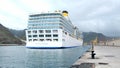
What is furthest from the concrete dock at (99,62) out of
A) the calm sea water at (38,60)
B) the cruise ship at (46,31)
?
the cruise ship at (46,31)

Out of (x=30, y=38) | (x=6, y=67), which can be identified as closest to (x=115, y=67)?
(x=6, y=67)

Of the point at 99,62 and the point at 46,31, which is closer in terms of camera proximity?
the point at 99,62

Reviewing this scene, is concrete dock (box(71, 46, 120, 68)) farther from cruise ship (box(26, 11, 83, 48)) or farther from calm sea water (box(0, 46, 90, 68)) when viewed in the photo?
cruise ship (box(26, 11, 83, 48))

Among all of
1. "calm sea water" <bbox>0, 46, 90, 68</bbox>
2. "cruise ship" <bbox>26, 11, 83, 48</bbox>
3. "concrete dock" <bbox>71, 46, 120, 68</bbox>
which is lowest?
"calm sea water" <bbox>0, 46, 90, 68</bbox>

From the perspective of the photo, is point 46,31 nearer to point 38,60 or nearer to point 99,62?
point 38,60

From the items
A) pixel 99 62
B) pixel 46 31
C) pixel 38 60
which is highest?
pixel 46 31

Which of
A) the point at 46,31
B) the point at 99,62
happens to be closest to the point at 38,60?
the point at 99,62

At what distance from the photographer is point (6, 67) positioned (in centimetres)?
3316

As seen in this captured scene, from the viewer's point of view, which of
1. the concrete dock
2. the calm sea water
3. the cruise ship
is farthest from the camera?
the cruise ship

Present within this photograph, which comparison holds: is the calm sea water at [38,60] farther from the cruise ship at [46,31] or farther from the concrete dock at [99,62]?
the cruise ship at [46,31]

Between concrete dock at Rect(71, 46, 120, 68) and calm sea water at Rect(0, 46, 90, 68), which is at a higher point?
concrete dock at Rect(71, 46, 120, 68)

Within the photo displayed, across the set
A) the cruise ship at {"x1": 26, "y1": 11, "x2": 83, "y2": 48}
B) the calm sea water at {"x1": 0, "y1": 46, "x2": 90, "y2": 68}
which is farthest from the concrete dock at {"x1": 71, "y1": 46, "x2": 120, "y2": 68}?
the cruise ship at {"x1": 26, "y1": 11, "x2": 83, "y2": 48}

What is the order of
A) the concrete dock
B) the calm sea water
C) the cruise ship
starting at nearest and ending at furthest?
the concrete dock
the calm sea water
the cruise ship

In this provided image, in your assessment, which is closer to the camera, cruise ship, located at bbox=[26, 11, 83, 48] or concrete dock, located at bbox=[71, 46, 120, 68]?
concrete dock, located at bbox=[71, 46, 120, 68]
